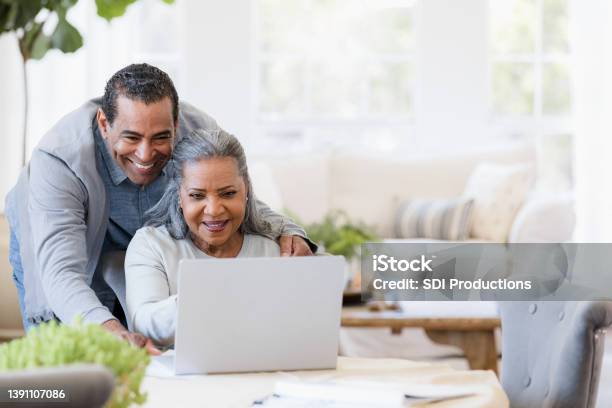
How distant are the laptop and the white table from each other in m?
0.03

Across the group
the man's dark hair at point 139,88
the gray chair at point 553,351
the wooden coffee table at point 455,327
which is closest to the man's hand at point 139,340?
the man's dark hair at point 139,88

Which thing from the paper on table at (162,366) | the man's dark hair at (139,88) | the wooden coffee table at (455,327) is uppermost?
the man's dark hair at (139,88)

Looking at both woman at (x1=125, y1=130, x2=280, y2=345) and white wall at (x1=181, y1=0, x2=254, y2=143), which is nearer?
woman at (x1=125, y1=130, x2=280, y2=345)

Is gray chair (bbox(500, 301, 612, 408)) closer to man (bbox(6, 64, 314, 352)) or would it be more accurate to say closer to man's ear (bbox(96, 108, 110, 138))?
man (bbox(6, 64, 314, 352))

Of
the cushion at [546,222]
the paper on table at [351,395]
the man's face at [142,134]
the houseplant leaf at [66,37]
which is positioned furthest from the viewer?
the cushion at [546,222]

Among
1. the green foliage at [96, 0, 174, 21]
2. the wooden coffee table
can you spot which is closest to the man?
the wooden coffee table

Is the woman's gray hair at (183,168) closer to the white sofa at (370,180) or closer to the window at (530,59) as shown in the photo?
the white sofa at (370,180)

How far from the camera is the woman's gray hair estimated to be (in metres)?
2.08

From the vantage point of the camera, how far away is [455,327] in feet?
11.4

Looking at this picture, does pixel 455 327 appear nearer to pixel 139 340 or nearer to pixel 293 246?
pixel 293 246

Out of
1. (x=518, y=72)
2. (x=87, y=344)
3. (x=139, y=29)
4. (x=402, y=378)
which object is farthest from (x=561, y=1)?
(x=87, y=344)

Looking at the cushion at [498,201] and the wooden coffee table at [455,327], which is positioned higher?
the cushion at [498,201]

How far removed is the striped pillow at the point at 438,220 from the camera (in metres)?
4.99

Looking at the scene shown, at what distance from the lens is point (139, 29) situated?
5.75m
